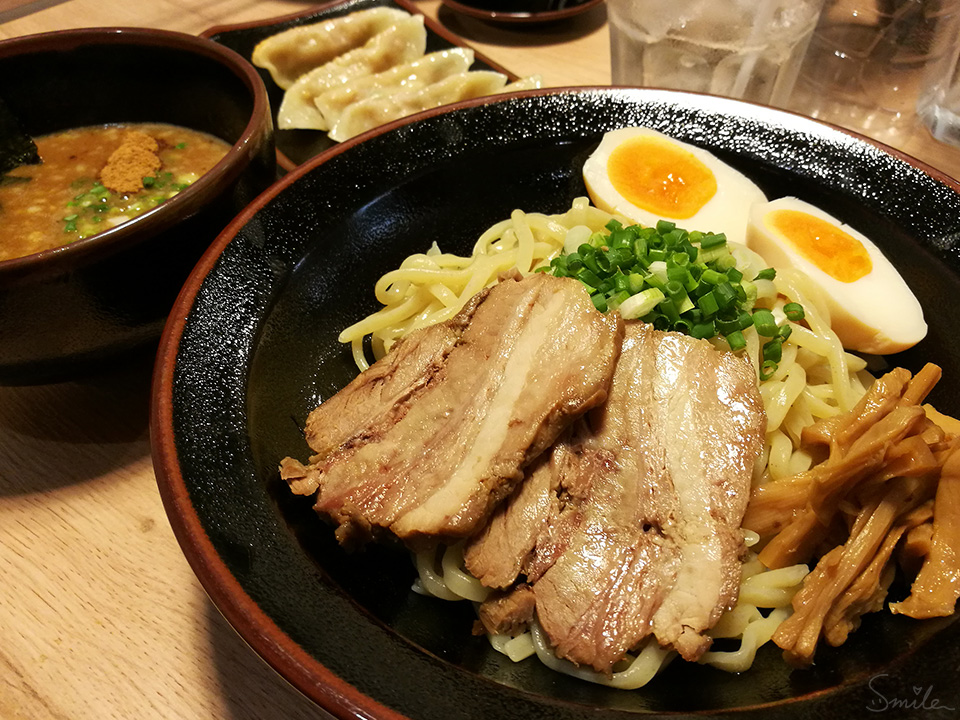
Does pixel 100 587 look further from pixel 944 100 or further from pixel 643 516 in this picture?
pixel 944 100

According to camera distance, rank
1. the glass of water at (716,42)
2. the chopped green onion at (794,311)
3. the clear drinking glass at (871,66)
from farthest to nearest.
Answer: the clear drinking glass at (871,66)
the glass of water at (716,42)
the chopped green onion at (794,311)

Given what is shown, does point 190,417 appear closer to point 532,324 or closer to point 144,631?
point 144,631

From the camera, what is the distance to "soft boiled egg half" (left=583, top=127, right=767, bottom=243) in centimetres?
253

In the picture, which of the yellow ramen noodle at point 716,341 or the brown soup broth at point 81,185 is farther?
the brown soup broth at point 81,185

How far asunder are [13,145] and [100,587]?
5.77ft

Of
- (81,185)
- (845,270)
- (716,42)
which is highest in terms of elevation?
(716,42)

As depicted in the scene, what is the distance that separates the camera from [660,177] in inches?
102

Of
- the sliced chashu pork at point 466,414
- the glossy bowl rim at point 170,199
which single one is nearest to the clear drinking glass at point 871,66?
the sliced chashu pork at point 466,414


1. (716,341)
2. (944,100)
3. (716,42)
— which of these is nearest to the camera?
(716,341)

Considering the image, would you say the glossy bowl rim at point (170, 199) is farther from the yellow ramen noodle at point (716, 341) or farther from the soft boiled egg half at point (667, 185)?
the soft boiled egg half at point (667, 185)

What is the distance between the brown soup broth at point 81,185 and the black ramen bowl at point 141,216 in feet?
0.20

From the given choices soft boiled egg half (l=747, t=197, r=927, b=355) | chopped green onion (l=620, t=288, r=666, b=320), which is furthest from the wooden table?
soft boiled egg half (l=747, t=197, r=927, b=355)

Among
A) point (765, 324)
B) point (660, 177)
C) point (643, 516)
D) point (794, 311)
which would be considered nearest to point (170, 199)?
point (643, 516)

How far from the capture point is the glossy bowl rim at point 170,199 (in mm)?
1798
